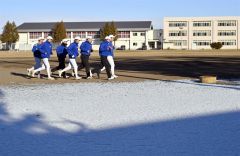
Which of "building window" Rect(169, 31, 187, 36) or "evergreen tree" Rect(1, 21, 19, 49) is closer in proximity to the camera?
"evergreen tree" Rect(1, 21, 19, 49)

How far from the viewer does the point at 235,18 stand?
122 metres

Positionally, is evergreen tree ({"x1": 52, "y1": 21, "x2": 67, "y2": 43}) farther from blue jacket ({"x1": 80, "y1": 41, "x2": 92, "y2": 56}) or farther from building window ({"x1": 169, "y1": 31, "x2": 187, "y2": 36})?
blue jacket ({"x1": 80, "y1": 41, "x2": 92, "y2": 56})

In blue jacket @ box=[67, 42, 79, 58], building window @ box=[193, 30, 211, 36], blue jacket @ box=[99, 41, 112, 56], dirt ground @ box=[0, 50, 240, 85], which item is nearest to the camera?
blue jacket @ box=[99, 41, 112, 56]

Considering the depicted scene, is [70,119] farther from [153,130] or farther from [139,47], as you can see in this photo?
[139,47]

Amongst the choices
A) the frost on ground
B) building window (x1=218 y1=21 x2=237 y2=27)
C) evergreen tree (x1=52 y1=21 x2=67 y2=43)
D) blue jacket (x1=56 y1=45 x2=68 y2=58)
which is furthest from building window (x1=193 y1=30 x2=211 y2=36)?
the frost on ground

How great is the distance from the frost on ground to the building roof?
10772 cm

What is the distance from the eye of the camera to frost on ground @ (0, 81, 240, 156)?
23.2 ft

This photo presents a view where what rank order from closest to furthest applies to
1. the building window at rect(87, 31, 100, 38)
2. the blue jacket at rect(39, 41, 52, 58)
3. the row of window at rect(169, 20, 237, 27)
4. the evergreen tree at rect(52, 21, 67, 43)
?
the blue jacket at rect(39, 41, 52, 58) → the evergreen tree at rect(52, 21, 67, 43) → the building window at rect(87, 31, 100, 38) → the row of window at rect(169, 20, 237, 27)

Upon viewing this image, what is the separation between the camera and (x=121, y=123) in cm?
922

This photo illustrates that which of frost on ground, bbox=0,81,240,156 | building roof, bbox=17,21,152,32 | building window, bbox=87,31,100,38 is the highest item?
building roof, bbox=17,21,152,32

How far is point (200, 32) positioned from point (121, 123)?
11653 cm

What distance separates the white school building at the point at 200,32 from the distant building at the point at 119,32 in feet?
12.9

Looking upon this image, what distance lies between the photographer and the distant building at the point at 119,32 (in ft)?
399

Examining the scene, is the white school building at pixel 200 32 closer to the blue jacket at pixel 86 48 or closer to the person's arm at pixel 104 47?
the blue jacket at pixel 86 48
